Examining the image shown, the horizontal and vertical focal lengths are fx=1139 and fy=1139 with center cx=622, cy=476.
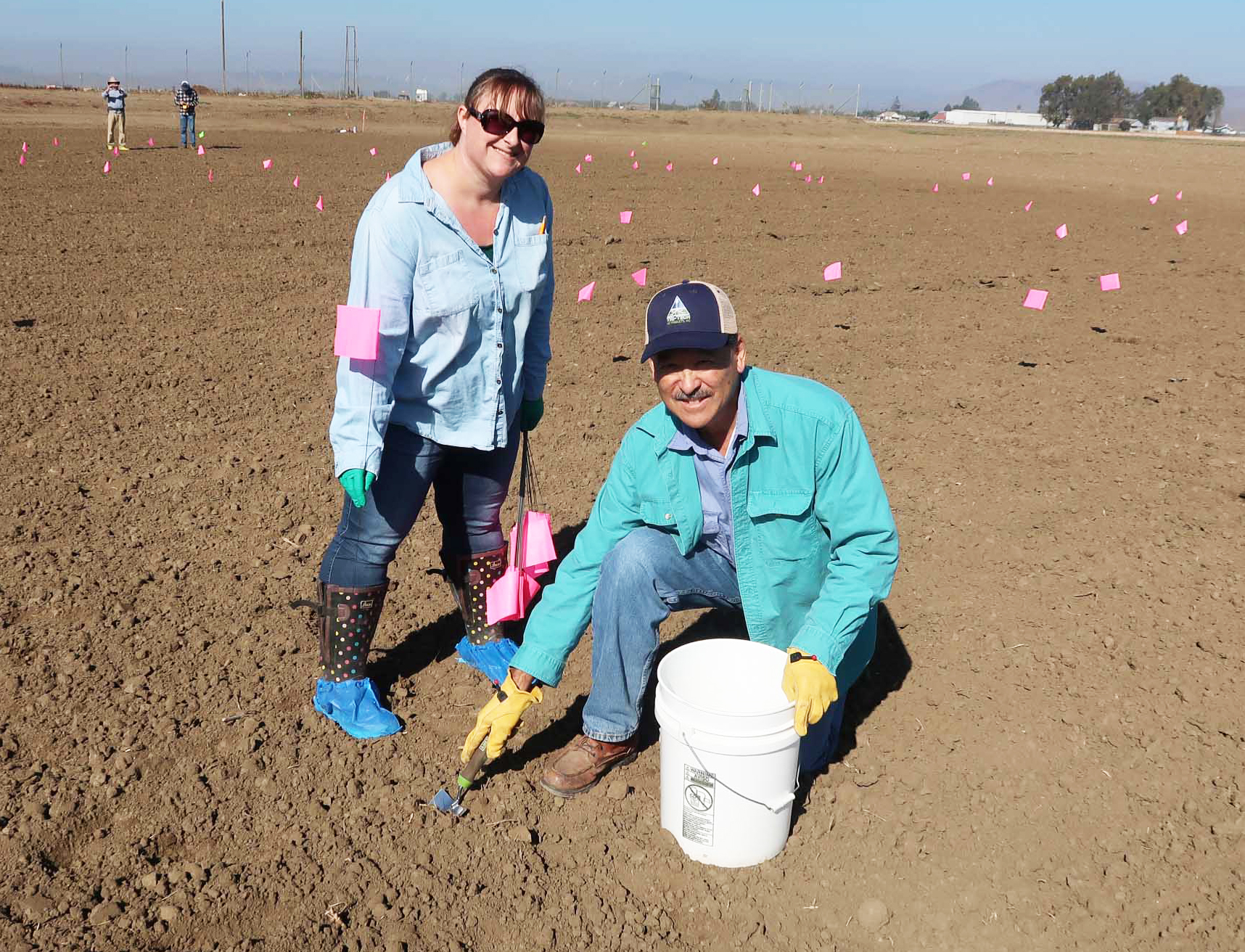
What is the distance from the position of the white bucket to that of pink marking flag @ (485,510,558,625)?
0.80 meters

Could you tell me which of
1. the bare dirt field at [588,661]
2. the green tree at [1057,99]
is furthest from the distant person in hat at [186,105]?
the green tree at [1057,99]

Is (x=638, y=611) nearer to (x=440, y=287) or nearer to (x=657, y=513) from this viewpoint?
(x=657, y=513)

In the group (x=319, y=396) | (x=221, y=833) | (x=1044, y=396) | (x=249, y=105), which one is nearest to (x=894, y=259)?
(x=1044, y=396)

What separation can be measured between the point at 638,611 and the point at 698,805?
48cm

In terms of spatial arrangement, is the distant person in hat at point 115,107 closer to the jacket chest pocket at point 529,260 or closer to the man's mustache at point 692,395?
the jacket chest pocket at point 529,260

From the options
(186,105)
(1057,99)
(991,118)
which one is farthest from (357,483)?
(991,118)

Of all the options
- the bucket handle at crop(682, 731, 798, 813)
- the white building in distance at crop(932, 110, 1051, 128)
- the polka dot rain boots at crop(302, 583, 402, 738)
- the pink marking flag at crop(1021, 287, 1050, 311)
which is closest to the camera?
the bucket handle at crop(682, 731, 798, 813)

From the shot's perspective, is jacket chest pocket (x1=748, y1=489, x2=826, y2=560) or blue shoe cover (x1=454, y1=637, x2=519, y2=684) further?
blue shoe cover (x1=454, y1=637, x2=519, y2=684)

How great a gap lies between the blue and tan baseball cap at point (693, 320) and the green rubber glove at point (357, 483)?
2.71 ft

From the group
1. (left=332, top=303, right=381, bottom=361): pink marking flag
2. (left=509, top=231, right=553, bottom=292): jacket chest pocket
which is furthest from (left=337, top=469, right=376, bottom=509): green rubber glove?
(left=509, top=231, right=553, bottom=292): jacket chest pocket

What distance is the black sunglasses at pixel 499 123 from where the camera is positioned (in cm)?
272

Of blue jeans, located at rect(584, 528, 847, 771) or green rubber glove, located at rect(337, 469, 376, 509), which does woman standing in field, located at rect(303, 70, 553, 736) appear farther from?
blue jeans, located at rect(584, 528, 847, 771)

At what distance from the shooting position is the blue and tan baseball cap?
2.48m

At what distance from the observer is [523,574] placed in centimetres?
353
